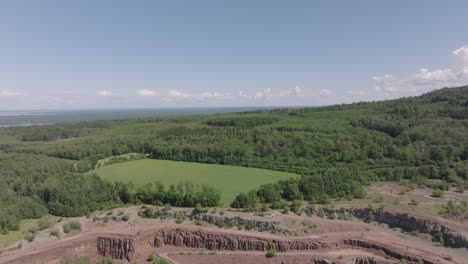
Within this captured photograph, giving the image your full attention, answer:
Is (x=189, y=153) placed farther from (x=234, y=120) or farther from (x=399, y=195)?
(x=399, y=195)

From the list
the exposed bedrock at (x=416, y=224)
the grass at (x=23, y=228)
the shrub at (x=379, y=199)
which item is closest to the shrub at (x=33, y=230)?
the grass at (x=23, y=228)

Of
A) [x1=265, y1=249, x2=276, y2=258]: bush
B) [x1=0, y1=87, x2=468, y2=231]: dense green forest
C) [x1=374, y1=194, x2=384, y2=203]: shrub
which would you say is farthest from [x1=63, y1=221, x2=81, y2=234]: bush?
[x1=374, y1=194, x2=384, y2=203]: shrub

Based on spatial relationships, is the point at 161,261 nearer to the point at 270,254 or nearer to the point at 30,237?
the point at 270,254

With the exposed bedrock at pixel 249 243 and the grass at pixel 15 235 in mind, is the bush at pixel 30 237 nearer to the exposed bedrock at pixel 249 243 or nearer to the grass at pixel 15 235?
the grass at pixel 15 235

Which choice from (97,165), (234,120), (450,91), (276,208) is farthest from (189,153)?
(450,91)

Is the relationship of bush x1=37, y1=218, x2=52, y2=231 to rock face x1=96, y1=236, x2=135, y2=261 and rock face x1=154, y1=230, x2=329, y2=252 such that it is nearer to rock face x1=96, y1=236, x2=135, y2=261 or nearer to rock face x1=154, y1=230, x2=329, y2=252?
rock face x1=96, y1=236, x2=135, y2=261

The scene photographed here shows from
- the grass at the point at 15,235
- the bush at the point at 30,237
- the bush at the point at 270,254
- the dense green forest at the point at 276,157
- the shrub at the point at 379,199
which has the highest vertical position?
the dense green forest at the point at 276,157

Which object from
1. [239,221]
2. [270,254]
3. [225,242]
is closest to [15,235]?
[225,242]
